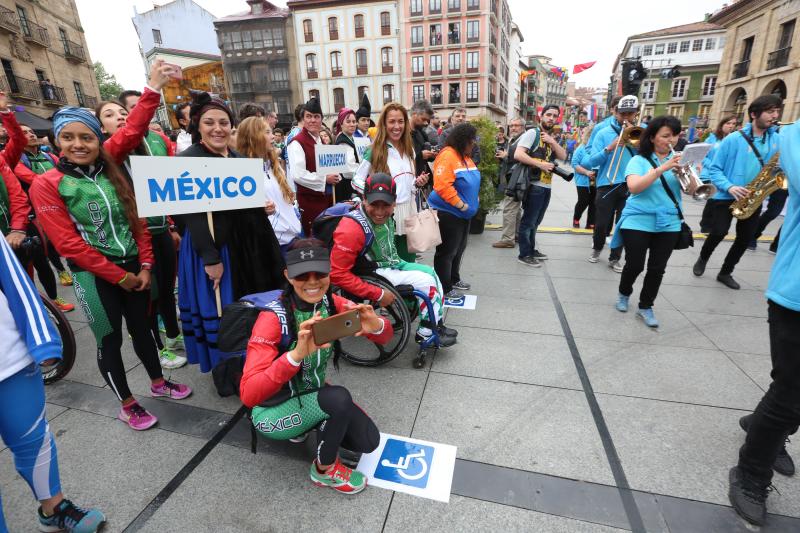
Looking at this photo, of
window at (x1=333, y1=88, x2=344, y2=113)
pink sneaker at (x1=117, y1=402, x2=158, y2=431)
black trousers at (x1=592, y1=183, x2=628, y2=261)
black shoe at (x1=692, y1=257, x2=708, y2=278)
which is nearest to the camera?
pink sneaker at (x1=117, y1=402, x2=158, y2=431)

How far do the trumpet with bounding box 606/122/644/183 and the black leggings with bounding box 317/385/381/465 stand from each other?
4.04m

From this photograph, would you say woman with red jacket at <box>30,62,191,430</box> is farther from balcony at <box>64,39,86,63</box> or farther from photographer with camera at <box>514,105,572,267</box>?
balcony at <box>64,39,86,63</box>

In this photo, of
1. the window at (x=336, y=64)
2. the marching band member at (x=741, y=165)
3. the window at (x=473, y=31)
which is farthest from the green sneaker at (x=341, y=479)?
the window at (x=473, y=31)

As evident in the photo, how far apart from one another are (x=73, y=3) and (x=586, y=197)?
30.4m

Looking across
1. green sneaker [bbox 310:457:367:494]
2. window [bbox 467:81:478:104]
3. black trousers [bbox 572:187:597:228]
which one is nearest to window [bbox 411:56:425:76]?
window [bbox 467:81:478:104]

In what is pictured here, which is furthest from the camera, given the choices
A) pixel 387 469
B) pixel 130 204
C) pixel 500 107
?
pixel 500 107

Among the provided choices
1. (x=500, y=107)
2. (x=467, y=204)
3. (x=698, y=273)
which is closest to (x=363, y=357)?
(x=467, y=204)

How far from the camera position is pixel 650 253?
3.56 meters

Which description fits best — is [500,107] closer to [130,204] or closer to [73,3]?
[73,3]

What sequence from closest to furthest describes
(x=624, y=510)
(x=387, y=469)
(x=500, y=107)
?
(x=624, y=510)
(x=387, y=469)
(x=500, y=107)

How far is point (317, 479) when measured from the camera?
1.93 m

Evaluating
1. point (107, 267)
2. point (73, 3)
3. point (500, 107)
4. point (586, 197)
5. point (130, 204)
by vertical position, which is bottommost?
point (586, 197)

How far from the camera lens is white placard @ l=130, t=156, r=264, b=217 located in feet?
7.03

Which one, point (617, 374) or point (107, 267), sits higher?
point (107, 267)
